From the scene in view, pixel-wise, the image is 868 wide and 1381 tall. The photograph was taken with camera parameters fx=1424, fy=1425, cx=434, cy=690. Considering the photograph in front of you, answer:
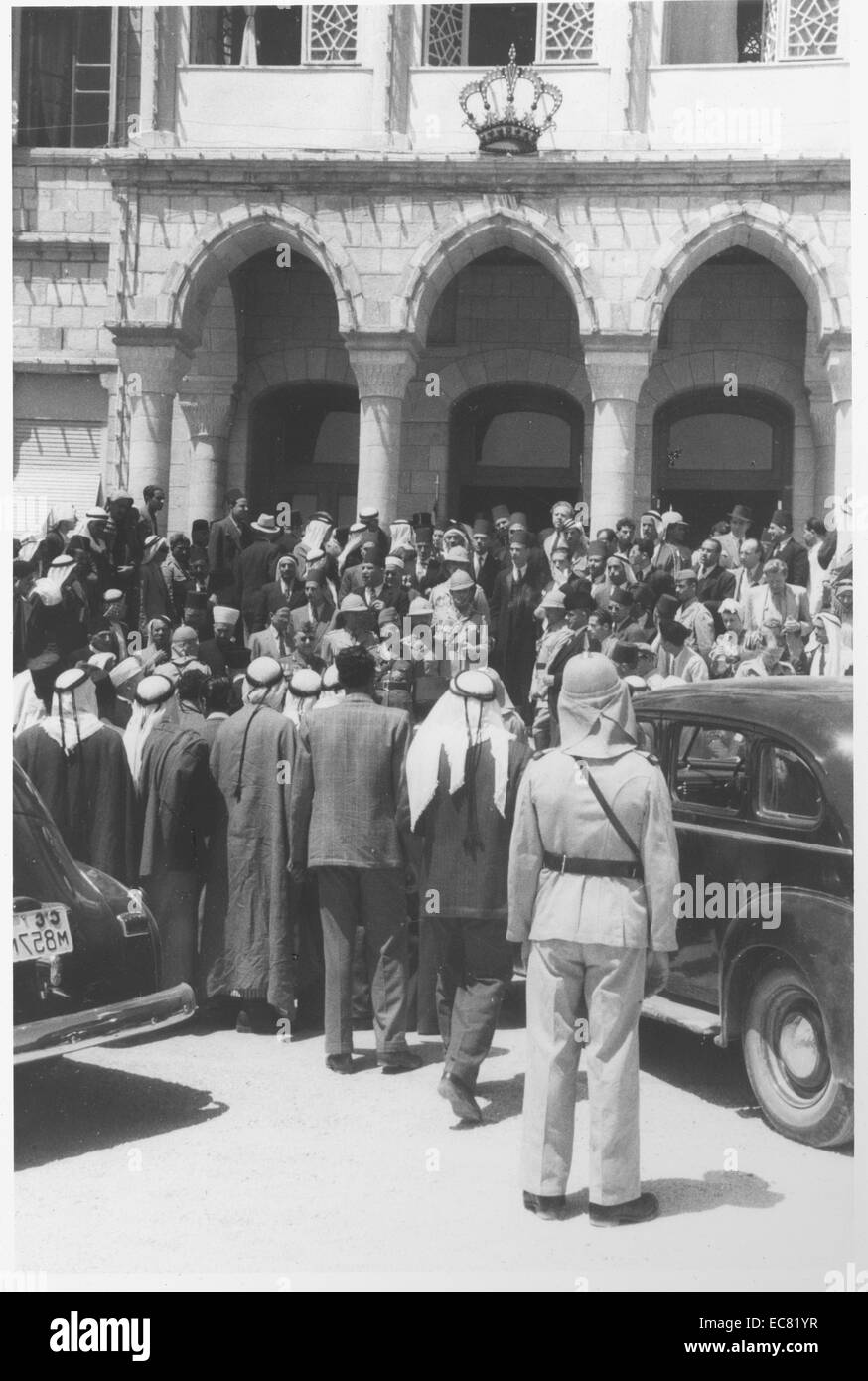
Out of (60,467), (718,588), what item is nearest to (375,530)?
(60,467)

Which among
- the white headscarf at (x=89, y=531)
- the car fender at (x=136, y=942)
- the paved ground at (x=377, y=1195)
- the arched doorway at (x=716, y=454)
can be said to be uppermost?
the arched doorway at (x=716, y=454)

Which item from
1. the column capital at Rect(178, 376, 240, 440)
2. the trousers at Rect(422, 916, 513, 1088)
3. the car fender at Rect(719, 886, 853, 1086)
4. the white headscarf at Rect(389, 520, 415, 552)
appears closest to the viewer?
the car fender at Rect(719, 886, 853, 1086)

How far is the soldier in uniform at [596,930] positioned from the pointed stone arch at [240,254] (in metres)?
9.42

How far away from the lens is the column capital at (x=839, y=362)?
11953 millimetres

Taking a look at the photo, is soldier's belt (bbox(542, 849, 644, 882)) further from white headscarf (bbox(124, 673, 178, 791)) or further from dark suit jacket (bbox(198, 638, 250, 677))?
dark suit jacket (bbox(198, 638, 250, 677))

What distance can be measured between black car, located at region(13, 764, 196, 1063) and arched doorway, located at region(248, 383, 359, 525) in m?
11.2

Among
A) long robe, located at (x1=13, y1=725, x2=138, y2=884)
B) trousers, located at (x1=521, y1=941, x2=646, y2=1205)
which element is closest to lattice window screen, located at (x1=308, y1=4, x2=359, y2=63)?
long robe, located at (x1=13, y1=725, x2=138, y2=884)

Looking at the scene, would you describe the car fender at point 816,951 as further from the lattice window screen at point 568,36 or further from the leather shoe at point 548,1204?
the lattice window screen at point 568,36

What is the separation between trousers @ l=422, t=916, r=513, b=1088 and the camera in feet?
18.6

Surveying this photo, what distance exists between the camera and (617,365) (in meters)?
13.1

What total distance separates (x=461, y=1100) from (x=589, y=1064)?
1.01m

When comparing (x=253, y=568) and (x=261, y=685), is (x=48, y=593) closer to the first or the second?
(x=253, y=568)

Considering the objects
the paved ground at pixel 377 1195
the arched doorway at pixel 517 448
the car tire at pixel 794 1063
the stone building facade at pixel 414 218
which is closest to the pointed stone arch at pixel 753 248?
the stone building facade at pixel 414 218
